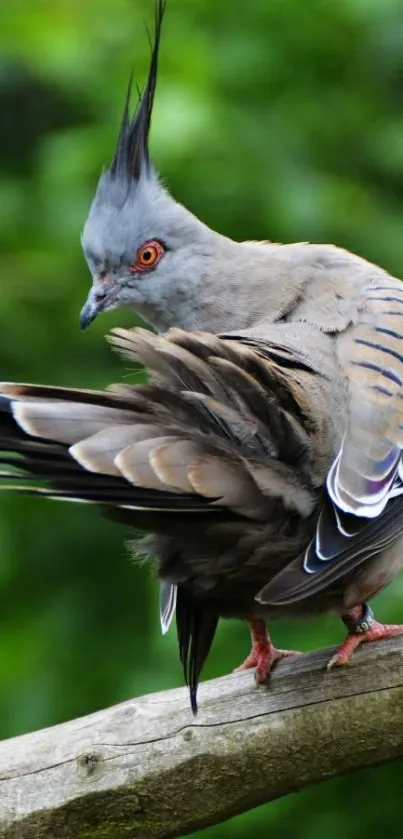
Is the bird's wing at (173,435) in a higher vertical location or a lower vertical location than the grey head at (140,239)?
higher

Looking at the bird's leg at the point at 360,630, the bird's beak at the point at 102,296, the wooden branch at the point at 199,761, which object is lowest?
the wooden branch at the point at 199,761

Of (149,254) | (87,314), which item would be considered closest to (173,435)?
(87,314)

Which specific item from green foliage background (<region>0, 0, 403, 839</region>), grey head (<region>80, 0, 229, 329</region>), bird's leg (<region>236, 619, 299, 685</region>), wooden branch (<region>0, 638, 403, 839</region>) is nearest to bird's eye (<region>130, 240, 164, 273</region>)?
grey head (<region>80, 0, 229, 329</region>)

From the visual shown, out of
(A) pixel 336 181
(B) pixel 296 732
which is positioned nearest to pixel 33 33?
(A) pixel 336 181

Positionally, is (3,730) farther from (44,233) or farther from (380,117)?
(380,117)

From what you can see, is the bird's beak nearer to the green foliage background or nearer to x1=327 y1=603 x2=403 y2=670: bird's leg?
the green foliage background

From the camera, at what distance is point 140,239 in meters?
4.54

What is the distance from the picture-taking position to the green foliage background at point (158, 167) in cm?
466

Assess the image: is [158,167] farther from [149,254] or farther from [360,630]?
[360,630]

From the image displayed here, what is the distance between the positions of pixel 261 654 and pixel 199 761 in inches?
15.4

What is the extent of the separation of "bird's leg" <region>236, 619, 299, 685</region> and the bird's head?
108cm

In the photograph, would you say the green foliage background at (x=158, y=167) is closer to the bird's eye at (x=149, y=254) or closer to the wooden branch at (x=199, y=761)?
the bird's eye at (x=149, y=254)

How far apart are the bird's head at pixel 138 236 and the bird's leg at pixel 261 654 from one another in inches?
42.4

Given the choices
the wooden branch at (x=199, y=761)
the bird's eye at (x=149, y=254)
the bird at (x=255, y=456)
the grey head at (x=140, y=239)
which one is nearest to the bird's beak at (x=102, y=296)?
the grey head at (x=140, y=239)
